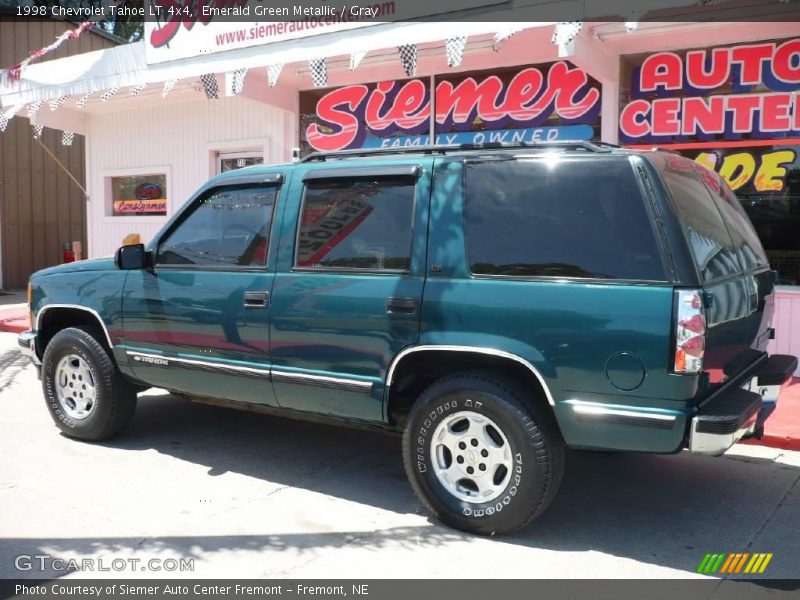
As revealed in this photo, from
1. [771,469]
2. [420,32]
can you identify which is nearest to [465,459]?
[771,469]

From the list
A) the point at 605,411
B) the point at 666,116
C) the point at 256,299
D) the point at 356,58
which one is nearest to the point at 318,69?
the point at 356,58

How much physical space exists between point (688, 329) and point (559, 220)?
32.5 inches

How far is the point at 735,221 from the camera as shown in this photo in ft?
14.5

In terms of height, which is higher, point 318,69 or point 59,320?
point 318,69

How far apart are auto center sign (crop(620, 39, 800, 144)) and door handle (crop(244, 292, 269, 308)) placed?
5498mm

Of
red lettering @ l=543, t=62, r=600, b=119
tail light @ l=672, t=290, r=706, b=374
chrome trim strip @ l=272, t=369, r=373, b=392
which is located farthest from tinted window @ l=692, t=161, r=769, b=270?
red lettering @ l=543, t=62, r=600, b=119

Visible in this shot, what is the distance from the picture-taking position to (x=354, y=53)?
8531mm

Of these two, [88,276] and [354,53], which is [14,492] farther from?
[354,53]

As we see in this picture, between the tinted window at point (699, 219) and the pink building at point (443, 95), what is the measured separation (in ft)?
11.1

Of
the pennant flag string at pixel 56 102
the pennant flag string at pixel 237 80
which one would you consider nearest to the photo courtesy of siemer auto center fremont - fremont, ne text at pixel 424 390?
the pennant flag string at pixel 237 80

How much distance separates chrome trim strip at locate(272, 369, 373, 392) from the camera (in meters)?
4.23

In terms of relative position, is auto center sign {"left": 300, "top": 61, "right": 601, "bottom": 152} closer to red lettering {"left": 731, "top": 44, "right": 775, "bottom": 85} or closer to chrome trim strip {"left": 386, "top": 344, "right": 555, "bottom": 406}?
red lettering {"left": 731, "top": 44, "right": 775, "bottom": 85}

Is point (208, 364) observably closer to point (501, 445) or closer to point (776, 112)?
point (501, 445)

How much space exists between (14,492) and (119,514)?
2.77 feet
